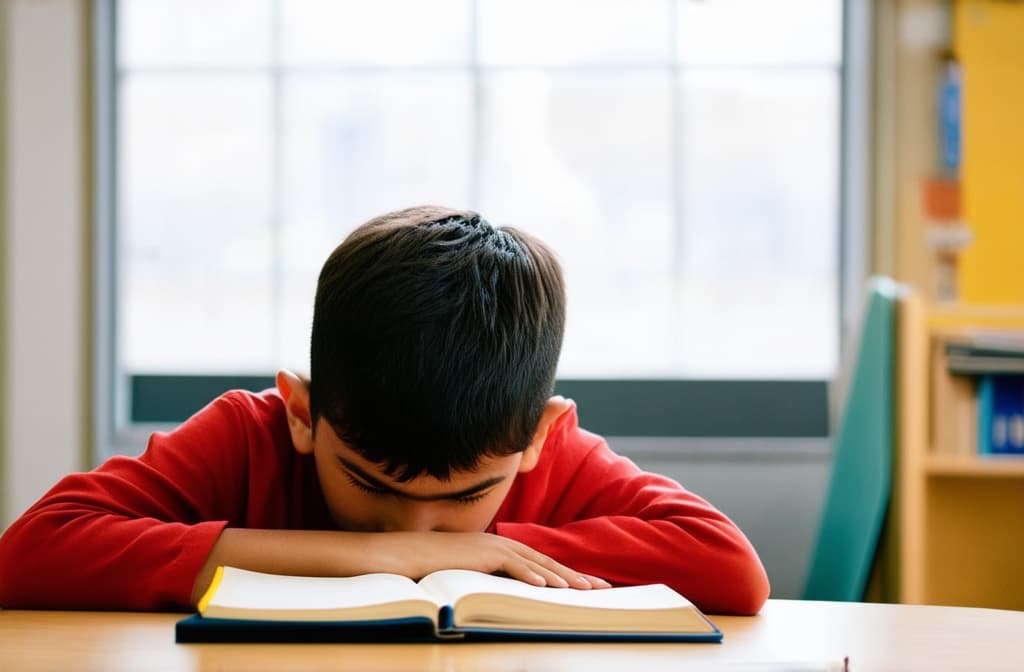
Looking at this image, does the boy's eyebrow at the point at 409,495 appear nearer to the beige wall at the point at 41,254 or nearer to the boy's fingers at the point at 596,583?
the boy's fingers at the point at 596,583

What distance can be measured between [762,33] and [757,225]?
48cm

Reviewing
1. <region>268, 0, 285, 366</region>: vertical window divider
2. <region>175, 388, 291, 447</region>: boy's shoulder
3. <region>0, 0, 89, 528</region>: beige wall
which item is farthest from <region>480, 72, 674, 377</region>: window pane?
<region>175, 388, 291, 447</region>: boy's shoulder

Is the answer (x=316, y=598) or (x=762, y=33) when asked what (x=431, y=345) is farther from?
(x=762, y=33)

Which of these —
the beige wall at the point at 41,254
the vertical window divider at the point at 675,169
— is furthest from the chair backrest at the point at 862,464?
the beige wall at the point at 41,254

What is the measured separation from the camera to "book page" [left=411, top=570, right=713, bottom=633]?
85 centimetres

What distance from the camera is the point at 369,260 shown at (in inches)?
41.9

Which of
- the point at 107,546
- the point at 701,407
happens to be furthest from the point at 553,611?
the point at 701,407

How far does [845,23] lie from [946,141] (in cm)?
39

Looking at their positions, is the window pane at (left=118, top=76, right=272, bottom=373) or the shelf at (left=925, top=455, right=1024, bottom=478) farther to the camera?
the window pane at (left=118, top=76, right=272, bottom=373)

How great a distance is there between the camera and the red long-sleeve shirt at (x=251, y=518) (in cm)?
98

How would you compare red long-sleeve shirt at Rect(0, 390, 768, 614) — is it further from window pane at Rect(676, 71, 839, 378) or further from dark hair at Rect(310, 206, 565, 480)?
window pane at Rect(676, 71, 839, 378)

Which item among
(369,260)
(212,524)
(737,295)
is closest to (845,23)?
(737,295)

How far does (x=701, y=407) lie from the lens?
2852mm

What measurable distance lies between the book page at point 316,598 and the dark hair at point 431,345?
0.46 feet
